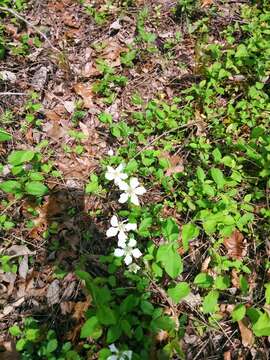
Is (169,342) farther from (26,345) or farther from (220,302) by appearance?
(26,345)

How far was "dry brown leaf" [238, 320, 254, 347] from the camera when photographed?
7.25 feet

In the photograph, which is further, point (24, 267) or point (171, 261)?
point (24, 267)

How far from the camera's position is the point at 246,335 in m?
2.24

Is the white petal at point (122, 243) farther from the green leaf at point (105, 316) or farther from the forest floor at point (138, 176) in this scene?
the green leaf at point (105, 316)

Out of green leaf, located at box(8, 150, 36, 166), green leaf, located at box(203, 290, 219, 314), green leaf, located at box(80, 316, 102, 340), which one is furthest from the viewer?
Answer: green leaf, located at box(8, 150, 36, 166)

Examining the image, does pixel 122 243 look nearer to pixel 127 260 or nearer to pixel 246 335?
pixel 127 260

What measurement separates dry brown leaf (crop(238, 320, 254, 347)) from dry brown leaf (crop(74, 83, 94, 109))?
7.24ft

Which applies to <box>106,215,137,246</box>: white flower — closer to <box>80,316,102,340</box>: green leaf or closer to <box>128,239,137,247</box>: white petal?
<box>128,239,137,247</box>: white petal

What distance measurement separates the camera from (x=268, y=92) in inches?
132

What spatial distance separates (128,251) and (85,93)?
1.84 meters

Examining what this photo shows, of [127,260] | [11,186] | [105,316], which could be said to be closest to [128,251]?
[127,260]

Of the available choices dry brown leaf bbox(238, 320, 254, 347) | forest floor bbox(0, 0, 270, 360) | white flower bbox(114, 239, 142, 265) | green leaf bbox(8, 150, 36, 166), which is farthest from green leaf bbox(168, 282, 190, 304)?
green leaf bbox(8, 150, 36, 166)

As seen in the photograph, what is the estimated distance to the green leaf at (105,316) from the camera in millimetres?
1849

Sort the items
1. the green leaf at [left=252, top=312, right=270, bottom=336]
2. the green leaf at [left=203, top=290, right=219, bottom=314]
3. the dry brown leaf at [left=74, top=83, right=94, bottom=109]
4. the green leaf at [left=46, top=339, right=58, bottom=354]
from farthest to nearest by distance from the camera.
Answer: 1. the dry brown leaf at [left=74, top=83, right=94, bottom=109]
2. the green leaf at [left=46, top=339, right=58, bottom=354]
3. the green leaf at [left=203, top=290, right=219, bottom=314]
4. the green leaf at [left=252, top=312, right=270, bottom=336]
